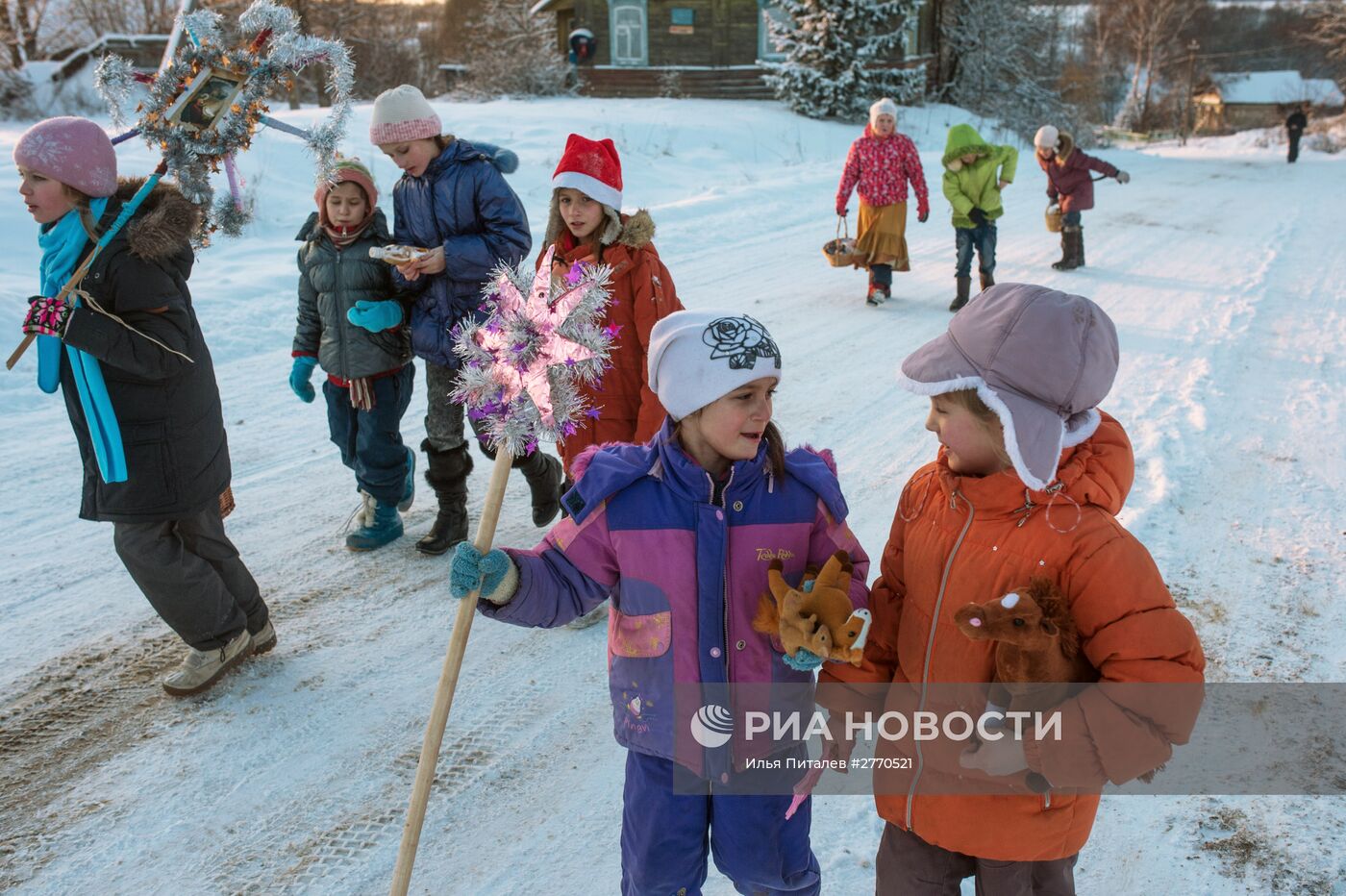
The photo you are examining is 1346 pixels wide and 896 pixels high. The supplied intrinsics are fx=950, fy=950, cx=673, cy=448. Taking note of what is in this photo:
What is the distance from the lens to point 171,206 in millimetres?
3197

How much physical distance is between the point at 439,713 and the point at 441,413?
253 centimetres

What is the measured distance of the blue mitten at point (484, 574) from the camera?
2.04 m

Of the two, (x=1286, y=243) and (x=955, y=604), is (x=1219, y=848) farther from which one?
(x=1286, y=243)

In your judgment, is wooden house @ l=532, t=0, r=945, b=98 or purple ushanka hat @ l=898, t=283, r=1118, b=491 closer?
purple ushanka hat @ l=898, t=283, r=1118, b=491

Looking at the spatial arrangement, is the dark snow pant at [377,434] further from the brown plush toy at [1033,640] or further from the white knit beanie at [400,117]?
the brown plush toy at [1033,640]

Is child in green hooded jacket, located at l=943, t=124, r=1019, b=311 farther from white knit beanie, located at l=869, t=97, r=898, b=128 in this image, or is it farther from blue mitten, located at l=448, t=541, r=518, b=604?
blue mitten, located at l=448, t=541, r=518, b=604

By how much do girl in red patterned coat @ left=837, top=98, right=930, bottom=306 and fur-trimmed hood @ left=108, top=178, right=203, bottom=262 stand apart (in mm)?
6574

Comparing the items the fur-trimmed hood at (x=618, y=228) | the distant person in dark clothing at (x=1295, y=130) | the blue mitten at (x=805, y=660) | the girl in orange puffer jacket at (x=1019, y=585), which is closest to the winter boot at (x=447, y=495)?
the fur-trimmed hood at (x=618, y=228)

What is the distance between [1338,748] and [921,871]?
6.18ft

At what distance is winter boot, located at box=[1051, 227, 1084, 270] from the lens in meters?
10.2

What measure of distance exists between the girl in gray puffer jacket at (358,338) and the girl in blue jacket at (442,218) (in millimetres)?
130

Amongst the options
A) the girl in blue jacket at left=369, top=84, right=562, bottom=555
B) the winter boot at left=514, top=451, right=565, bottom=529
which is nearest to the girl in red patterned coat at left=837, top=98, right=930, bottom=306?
the winter boot at left=514, top=451, right=565, bottom=529

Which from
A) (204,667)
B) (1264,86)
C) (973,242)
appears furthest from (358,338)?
(1264,86)

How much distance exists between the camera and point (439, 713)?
2.13 metres
